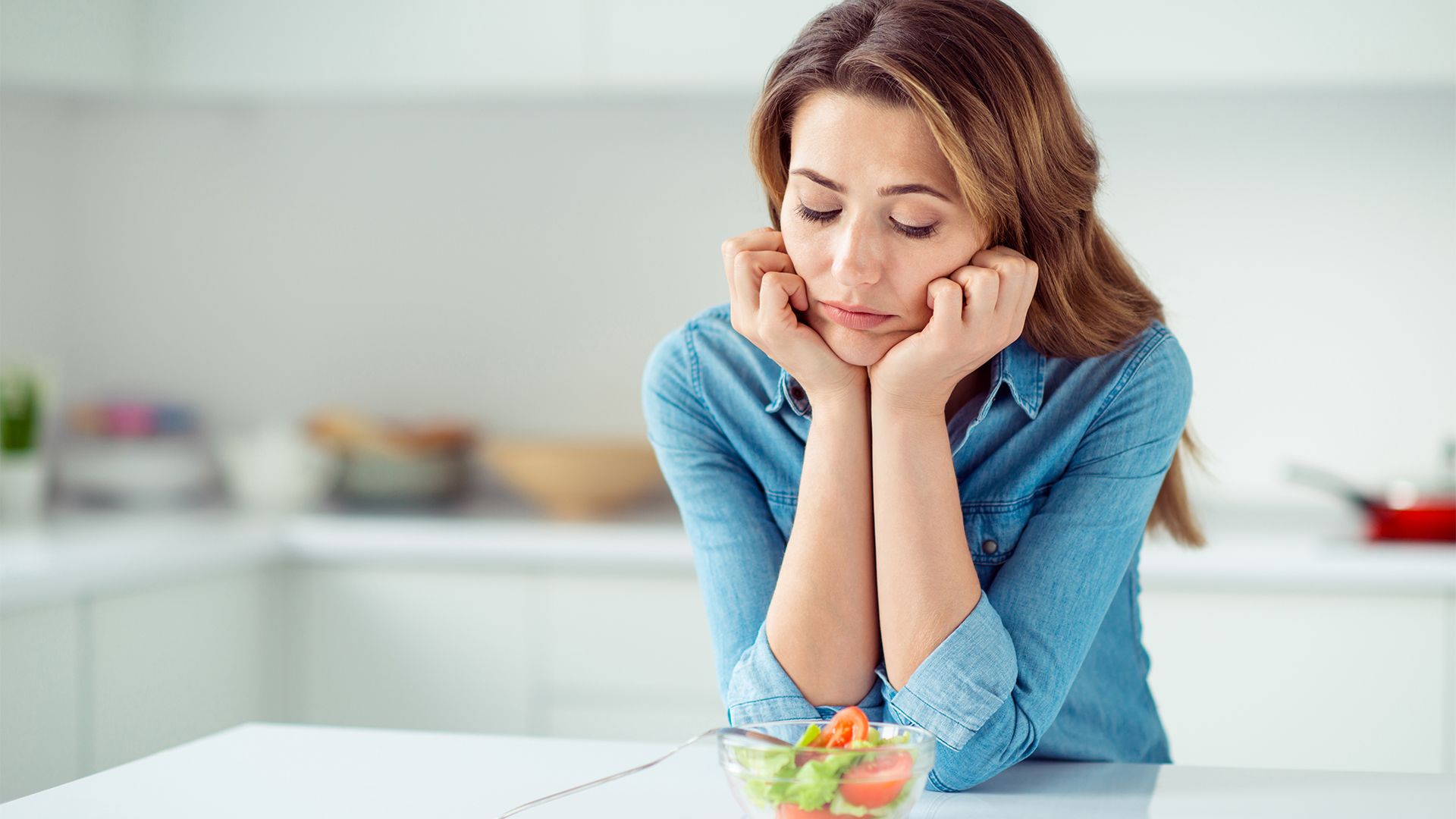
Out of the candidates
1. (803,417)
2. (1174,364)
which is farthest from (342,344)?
(1174,364)

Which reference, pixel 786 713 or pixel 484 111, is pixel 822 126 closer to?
pixel 786 713

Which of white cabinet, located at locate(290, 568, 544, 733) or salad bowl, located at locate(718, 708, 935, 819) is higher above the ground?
salad bowl, located at locate(718, 708, 935, 819)

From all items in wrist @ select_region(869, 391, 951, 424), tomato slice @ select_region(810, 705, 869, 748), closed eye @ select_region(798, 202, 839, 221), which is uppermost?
closed eye @ select_region(798, 202, 839, 221)

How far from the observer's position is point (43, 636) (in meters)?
1.99

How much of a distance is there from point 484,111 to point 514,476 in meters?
0.95

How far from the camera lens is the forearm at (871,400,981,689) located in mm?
1031

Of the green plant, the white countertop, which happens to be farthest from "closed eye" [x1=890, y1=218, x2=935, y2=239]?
the green plant

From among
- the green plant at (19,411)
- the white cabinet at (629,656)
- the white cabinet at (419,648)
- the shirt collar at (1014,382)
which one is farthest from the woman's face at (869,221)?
the green plant at (19,411)

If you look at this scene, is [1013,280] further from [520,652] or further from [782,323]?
[520,652]

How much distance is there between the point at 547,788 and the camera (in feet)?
3.12

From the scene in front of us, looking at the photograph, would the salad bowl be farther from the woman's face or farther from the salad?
the woman's face

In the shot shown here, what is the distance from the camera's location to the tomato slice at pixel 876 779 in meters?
0.76

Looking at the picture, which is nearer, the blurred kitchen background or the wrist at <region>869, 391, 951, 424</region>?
the wrist at <region>869, 391, 951, 424</region>

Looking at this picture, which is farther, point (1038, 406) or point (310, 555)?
point (310, 555)
